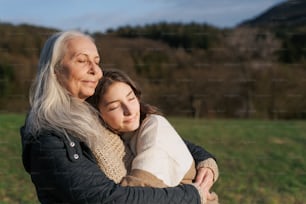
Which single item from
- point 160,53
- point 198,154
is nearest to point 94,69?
Answer: point 198,154

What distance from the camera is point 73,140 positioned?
2100 mm

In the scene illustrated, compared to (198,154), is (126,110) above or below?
above

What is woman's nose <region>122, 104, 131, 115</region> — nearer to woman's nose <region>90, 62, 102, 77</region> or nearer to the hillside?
woman's nose <region>90, 62, 102, 77</region>

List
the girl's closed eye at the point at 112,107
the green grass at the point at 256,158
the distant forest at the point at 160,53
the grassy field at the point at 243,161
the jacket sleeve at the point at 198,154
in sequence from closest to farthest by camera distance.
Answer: the girl's closed eye at the point at 112,107, the jacket sleeve at the point at 198,154, the distant forest at the point at 160,53, the grassy field at the point at 243,161, the green grass at the point at 256,158

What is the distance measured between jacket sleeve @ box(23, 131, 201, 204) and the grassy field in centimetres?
397

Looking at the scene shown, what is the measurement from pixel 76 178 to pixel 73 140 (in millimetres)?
125

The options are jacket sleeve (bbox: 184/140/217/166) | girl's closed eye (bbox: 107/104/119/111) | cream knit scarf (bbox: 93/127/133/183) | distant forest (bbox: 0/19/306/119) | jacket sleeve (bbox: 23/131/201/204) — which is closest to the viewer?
jacket sleeve (bbox: 23/131/201/204)

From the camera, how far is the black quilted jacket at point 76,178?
80.3 inches

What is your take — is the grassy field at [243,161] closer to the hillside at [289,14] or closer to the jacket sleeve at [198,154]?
the hillside at [289,14]

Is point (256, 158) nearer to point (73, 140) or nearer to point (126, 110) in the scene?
point (126, 110)

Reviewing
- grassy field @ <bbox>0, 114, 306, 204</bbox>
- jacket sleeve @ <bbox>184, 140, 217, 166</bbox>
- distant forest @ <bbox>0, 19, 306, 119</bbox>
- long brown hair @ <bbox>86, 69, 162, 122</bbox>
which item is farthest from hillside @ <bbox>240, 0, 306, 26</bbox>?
grassy field @ <bbox>0, 114, 306, 204</bbox>

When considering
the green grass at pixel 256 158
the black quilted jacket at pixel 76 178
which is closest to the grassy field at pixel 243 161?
the green grass at pixel 256 158

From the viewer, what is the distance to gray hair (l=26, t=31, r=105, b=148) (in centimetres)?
212

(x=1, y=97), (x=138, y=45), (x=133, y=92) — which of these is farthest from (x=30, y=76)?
(x=133, y=92)
